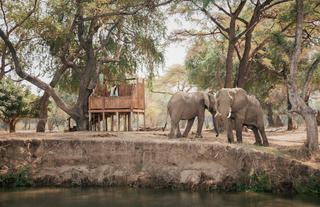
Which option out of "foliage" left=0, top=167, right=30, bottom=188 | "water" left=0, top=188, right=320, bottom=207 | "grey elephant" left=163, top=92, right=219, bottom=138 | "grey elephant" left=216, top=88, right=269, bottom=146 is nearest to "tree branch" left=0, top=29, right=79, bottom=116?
"foliage" left=0, top=167, right=30, bottom=188

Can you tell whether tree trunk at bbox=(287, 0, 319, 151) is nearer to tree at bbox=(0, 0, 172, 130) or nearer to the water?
the water

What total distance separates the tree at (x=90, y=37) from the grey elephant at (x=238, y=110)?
527 centimetres

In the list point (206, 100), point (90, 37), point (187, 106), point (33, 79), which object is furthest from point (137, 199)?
point (90, 37)

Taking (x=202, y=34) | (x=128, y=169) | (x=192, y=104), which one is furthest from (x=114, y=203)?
(x=202, y=34)

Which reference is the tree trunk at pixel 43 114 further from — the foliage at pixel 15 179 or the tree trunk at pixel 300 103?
the tree trunk at pixel 300 103

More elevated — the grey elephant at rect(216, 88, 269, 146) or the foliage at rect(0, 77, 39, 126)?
the foliage at rect(0, 77, 39, 126)

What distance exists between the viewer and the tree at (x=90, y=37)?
47.6 ft

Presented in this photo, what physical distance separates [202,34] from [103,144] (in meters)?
12.4

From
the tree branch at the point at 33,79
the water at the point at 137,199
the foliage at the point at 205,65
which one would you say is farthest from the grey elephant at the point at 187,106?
the foliage at the point at 205,65

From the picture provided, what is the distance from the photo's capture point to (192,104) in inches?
466

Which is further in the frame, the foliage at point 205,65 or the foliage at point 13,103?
the foliage at point 205,65

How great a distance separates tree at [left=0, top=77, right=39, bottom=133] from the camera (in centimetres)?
2217

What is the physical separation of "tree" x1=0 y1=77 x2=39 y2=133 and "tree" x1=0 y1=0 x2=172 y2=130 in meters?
5.17

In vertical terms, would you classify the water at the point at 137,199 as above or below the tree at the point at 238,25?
below
